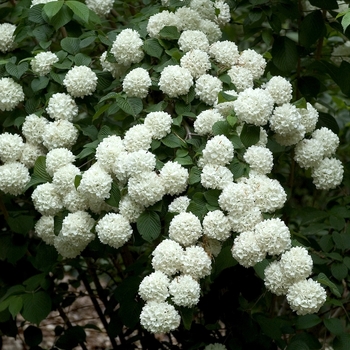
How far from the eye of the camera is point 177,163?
2.26 metres

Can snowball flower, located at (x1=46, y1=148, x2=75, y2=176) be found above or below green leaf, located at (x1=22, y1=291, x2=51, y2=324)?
above

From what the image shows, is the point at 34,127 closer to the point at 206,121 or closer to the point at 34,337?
the point at 206,121

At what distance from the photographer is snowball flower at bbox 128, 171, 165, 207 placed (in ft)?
7.20

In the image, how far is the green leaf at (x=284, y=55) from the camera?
2.96 metres

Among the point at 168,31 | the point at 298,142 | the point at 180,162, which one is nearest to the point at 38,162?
the point at 180,162

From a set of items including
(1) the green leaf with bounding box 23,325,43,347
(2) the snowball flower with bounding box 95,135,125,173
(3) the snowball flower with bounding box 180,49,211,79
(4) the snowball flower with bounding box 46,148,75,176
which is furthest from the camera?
(1) the green leaf with bounding box 23,325,43,347

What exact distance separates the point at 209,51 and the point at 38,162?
2.50 ft

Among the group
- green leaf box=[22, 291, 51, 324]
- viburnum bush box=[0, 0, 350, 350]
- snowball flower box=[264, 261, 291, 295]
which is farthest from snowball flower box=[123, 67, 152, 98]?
green leaf box=[22, 291, 51, 324]

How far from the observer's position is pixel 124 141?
233cm

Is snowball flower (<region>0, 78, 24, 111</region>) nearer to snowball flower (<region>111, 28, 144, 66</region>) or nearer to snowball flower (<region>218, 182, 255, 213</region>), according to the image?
snowball flower (<region>111, 28, 144, 66</region>)

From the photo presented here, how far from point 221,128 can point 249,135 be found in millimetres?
96

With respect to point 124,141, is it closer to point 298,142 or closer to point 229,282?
point 298,142

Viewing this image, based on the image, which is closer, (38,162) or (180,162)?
(180,162)

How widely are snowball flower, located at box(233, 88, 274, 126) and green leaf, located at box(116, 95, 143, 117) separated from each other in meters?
0.37
